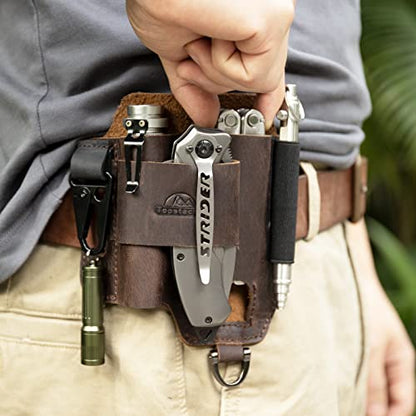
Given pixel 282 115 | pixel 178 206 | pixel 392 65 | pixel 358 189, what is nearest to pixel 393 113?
pixel 392 65

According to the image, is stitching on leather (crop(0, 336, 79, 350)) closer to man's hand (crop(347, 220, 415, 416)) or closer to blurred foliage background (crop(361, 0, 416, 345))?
man's hand (crop(347, 220, 415, 416))

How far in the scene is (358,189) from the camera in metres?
1.43

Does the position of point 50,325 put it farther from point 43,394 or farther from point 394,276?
point 394,276

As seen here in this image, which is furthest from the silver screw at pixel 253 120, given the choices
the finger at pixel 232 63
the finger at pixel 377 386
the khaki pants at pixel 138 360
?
the finger at pixel 377 386

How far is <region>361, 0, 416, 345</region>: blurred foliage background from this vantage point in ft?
10.8

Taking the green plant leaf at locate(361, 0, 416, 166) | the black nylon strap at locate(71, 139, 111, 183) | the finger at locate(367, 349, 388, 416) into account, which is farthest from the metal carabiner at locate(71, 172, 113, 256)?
the green plant leaf at locate(361, 0, 416, 166)

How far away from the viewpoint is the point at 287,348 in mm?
1138

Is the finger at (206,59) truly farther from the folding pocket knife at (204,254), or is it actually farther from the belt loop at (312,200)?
the belt loop at (312,200)

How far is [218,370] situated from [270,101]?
38cm

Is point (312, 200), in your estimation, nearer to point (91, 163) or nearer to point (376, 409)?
point (91, 163)

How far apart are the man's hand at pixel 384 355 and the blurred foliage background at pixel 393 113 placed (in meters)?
1.82

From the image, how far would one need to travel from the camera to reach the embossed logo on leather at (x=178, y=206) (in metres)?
0.99

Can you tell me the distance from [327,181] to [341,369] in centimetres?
32

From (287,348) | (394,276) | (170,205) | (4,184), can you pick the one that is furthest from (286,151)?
(394,276)
